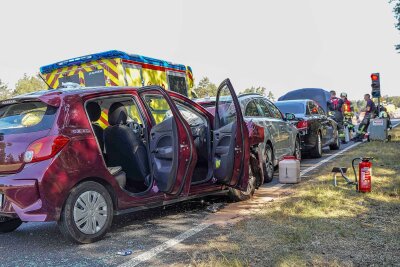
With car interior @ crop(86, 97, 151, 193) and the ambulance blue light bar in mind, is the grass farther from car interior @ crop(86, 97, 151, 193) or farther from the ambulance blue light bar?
the ambulance blue light bar

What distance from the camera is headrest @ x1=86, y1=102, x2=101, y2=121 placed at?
524 centimetres

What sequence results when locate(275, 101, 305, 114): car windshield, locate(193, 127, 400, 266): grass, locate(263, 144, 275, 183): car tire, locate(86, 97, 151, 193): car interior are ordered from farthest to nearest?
locate(275, 101, 305, 114): car windshield → locate(263, 144, 275, 183): car tire → locate(86, 97, 151, 193): car interior → locate(193, 127, 400, 266): grass

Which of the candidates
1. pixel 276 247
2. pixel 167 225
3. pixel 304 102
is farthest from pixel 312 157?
pixel 276 247

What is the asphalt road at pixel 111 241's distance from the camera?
4.22m

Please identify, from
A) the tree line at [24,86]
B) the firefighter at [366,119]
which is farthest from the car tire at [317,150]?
the tree line at [24,86]

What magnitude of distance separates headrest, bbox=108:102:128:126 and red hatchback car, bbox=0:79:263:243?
1 cm

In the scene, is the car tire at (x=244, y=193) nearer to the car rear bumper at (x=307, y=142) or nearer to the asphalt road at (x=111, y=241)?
the asphalt road at (x=111, y=241)

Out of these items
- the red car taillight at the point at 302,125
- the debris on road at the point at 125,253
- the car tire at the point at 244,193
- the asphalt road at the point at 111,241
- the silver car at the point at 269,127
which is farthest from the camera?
the red car taillight at the point at 302,125

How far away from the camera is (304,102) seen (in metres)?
12.0

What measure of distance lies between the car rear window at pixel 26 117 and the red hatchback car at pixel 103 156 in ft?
0.04

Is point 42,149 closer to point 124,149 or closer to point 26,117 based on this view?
point 26,117

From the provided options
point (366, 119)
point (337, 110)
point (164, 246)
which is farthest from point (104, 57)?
point (366, 119)

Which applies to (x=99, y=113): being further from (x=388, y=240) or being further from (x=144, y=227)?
(x=388, y=240)

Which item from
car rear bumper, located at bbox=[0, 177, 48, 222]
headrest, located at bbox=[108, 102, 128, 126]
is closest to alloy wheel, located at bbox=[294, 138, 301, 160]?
headrest, located at bbox=[108, 102, 128, 126]
